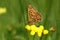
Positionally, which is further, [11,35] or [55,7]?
[55,7]

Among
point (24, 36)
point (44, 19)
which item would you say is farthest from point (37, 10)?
point (24, 36)

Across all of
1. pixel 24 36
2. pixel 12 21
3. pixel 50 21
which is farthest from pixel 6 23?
pixel 50 21

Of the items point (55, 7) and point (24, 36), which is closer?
point (24, 36)

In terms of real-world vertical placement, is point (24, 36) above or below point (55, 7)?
below

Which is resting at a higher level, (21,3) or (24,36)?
(21,3)

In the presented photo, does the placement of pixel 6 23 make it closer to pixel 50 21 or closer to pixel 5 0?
pixel 5 0

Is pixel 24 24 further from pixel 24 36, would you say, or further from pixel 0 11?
pixel 0 11
